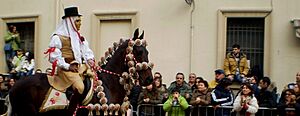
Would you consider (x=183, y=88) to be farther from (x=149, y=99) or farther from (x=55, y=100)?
(x=55, y=100)

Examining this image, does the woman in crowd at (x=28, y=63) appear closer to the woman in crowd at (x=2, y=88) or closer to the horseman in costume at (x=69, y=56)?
the woman in crowd at (x=2, y=88)

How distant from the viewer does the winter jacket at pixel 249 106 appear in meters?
14.5

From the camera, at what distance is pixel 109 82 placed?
1177 cm

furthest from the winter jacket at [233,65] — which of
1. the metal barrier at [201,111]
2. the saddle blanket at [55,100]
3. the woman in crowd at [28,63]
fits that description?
the saddle blanket at [55,100]

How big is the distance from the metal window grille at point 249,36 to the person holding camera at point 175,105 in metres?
5.49

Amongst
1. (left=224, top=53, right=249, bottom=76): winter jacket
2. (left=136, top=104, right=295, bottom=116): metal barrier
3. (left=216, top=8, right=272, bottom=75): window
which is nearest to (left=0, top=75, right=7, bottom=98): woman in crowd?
(left=136, top=104, right=295, bottom=116): metal barrier

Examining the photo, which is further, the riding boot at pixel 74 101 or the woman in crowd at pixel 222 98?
the woman in crowd at pixel 222 98

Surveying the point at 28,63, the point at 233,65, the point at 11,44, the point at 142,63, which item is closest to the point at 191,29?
the point at 233,65

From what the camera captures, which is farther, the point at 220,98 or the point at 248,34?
the point at 248,34

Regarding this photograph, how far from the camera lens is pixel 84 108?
11.5m

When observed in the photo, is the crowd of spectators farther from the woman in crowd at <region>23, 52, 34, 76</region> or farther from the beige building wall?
the woman in crowd at <region>23, 52, 34, 76</region>

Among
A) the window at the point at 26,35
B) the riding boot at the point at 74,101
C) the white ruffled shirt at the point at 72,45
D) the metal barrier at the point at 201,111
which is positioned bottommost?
the metal barrier at the point at 201,111

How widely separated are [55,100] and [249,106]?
474cm

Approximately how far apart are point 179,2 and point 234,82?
3.35 m
